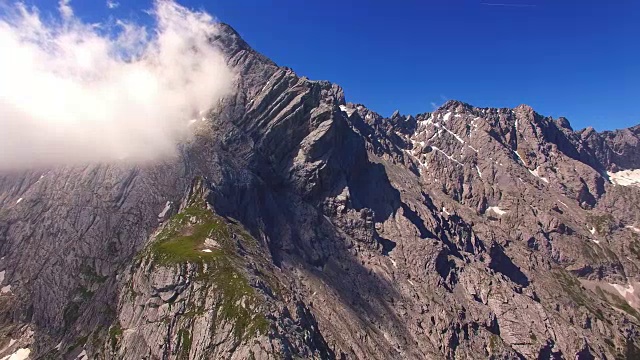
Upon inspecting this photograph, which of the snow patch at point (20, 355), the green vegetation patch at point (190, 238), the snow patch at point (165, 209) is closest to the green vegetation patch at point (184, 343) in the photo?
the green vegetation patch at point (190, 238)

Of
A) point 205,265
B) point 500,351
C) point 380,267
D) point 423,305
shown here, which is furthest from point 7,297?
point 500,351

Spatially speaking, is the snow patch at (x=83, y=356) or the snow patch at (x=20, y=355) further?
the snow patch at (x=20, y=355)

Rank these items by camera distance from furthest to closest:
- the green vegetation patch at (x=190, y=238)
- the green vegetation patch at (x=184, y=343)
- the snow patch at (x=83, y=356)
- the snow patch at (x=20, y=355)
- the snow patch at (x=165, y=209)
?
the snow patch at (x=165, y=209) < the snow patch at (x=20, y=355) < the green vegetation patch at (x=190, y=238) < the snow patch at (x=83, y=356) < the green vegetation patch at (x=184, y=343)

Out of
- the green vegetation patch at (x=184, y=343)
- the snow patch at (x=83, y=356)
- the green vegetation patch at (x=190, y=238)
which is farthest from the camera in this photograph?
the green vegetation patch at (x=190, y=238)

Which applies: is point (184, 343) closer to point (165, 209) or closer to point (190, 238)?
point (190, 238)

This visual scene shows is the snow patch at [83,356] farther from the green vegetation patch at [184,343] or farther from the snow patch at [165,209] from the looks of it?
the snow patch at [165,209]

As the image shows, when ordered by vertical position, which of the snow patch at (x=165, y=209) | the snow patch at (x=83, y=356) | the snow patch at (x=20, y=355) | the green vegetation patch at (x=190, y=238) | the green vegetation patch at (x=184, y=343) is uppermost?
the green vegetation patch at (x=190, y=238)

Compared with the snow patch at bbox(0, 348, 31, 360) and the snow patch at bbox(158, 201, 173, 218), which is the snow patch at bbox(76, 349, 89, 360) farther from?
the snow patch at bbox(158, 201, 173, 218)

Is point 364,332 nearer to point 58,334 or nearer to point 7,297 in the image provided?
point 58,334

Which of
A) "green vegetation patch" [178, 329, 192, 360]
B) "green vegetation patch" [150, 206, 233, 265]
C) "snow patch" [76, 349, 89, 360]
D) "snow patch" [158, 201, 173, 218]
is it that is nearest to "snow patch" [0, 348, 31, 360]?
"snow patch" [76, 349, 89, 360]
